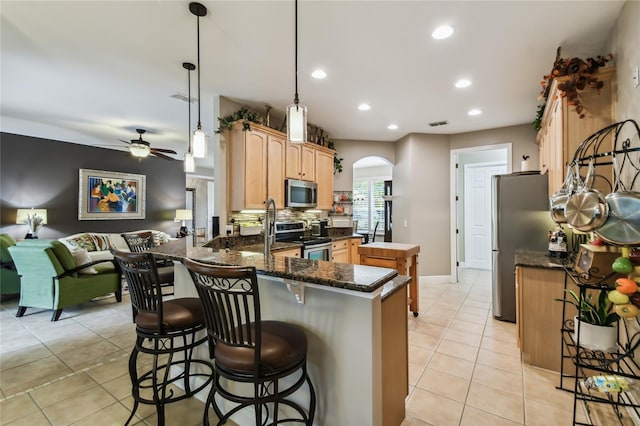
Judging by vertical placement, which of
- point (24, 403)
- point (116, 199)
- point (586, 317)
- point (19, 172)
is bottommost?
point (24, 403)

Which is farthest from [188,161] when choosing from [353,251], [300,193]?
[353,251]

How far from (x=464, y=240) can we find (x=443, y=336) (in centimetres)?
414

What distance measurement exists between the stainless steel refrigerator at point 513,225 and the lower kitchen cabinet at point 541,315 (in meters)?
1.06

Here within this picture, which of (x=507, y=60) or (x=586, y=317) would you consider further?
(x=507, y=60)

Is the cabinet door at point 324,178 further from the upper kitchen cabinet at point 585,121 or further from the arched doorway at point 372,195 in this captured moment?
the upper kitchen cabinet at point 585,121

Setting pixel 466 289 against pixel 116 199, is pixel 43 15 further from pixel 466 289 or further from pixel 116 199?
pixel 466 289

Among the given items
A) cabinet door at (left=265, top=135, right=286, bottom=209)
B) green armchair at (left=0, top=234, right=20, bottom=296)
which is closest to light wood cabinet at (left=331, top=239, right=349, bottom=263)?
cabinet door at (left=265, top=135, right=286, bottom=209)

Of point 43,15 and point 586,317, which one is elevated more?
point 43,15

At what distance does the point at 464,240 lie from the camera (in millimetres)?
6555

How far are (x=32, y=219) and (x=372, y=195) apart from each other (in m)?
7.37

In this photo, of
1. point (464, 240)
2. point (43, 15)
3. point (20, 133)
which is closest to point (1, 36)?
point (43, 15)

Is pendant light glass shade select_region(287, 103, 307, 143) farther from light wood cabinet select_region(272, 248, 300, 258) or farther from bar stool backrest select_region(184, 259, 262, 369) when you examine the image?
light wood cabinet select_region(272, 248, 300, 258)

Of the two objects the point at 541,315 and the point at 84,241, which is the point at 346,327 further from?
the point at 84,241

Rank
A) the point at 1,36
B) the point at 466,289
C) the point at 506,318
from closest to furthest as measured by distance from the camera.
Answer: the point at 1,36 < the point at 506,318 < the point at 466,289
